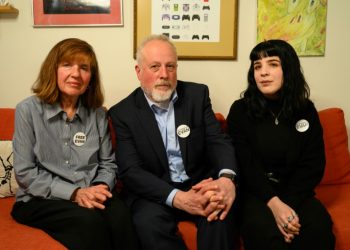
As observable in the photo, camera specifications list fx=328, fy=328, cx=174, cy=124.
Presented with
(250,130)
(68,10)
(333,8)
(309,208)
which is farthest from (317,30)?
(68,10)

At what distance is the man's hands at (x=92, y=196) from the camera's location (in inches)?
56.0

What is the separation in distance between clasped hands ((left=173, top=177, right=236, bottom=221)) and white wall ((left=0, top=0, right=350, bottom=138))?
36.6 inches

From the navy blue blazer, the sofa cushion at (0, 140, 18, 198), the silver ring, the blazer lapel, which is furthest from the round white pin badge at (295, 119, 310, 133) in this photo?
the sofa cushion at (0, 140, 18, 198)

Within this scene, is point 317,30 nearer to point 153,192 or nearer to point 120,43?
point 120,43

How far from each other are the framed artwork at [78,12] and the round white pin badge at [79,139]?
0.91 m

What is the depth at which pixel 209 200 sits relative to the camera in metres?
1.40

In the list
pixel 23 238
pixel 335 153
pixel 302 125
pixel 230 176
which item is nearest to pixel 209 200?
pixel 230 176

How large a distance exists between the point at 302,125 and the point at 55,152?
4.00 ft

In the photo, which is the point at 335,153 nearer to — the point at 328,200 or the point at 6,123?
the point at 328,200

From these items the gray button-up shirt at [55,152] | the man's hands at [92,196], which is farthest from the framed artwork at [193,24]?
the man's hands at [92,196]

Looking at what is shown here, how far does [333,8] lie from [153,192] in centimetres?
171

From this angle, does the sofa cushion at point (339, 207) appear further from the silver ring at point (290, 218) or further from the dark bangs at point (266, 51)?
the dark bangs at point (266, 51)

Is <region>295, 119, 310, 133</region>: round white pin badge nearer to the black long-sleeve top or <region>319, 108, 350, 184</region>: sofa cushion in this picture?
the black long-sleeve top

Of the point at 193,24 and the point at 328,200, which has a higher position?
the point at 193,24
